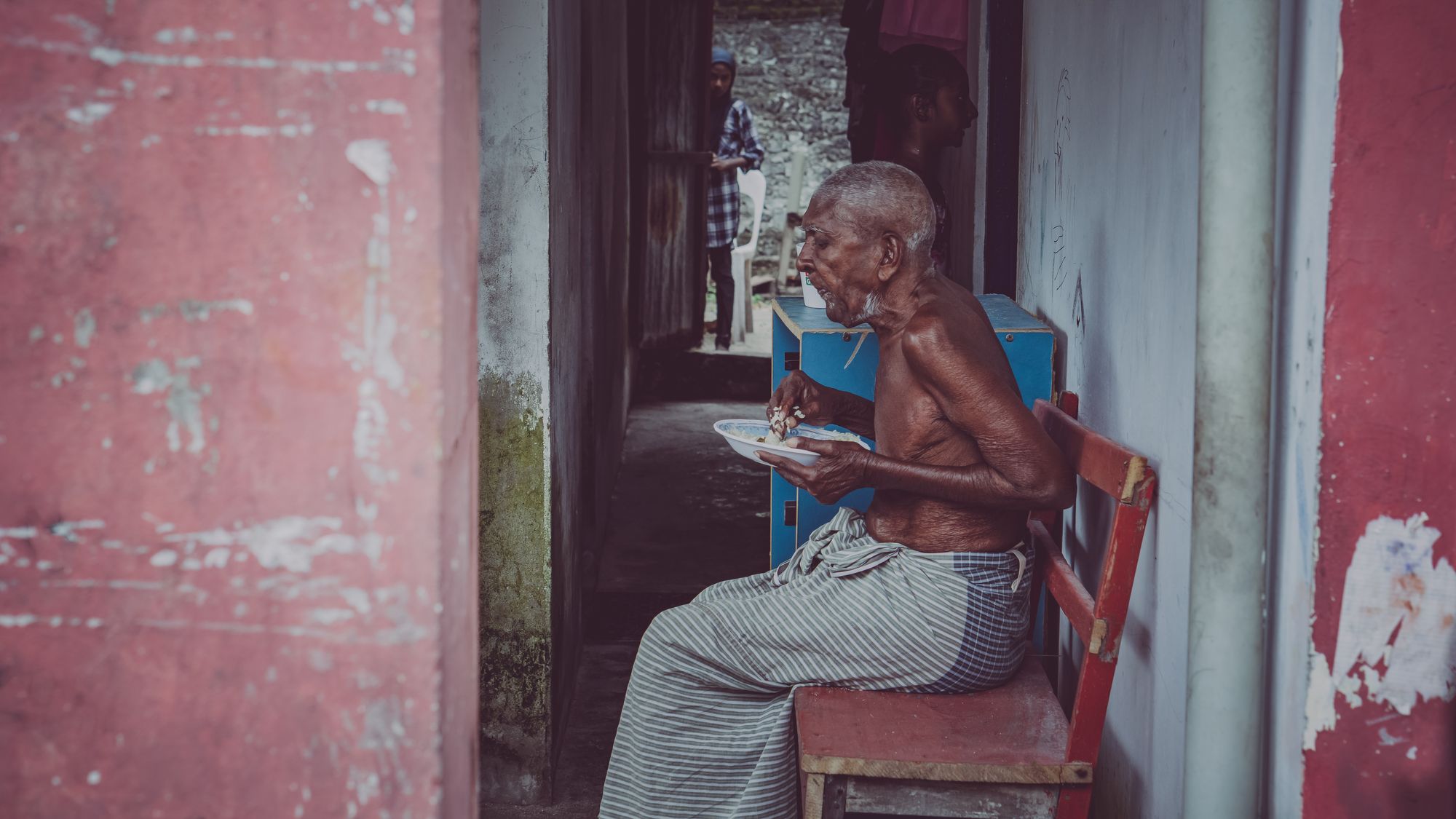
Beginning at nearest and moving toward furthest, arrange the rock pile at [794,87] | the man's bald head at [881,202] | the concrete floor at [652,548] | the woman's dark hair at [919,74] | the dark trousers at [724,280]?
the man's bald head at [881,202] → the concrete floor at [652,548] → the woman's dark hair at [919,74] → the dark trousers at [724,280] → the rock pile at [794,87]

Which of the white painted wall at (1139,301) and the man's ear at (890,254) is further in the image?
the man's ear at (890,254)

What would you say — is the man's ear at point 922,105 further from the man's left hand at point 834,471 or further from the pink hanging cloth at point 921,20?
the man's left hand at point 834,471

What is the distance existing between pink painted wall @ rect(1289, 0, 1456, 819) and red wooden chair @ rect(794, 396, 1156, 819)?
0.43 m

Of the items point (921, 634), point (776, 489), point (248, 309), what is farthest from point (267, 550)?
point (776, 489)

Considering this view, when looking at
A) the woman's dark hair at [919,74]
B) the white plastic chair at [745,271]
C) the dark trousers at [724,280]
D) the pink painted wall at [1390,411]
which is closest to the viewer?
the pink painted wall at [1390,411]

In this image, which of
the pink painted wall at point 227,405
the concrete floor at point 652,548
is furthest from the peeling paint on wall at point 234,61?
the concrete floor at point 652,548

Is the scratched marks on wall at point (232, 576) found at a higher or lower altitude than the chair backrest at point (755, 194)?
lower

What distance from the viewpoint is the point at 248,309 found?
118 centimetres

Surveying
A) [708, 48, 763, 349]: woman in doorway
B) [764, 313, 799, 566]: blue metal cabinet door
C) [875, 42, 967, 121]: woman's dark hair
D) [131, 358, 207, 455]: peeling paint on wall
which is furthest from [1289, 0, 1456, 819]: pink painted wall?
[708, 48, 763, 349]: woman in doorway

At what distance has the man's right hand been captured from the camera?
8.91ft

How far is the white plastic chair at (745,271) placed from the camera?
356 inches

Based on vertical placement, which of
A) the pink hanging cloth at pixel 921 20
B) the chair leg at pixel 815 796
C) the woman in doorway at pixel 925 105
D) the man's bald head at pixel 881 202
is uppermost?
the pink hanging cloth at pixel 921 20

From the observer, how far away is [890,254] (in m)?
2.29

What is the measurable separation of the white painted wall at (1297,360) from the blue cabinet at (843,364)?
54.7 inches
